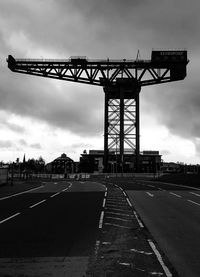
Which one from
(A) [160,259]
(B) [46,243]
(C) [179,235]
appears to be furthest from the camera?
(C) [179,235]

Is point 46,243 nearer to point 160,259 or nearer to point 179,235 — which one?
point 160,259

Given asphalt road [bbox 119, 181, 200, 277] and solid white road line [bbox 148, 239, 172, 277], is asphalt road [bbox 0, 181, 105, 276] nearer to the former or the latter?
solid white road line [bbox 148, 239, 172, 277]

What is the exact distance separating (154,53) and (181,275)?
93.5 meters

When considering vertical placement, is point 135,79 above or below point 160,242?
above

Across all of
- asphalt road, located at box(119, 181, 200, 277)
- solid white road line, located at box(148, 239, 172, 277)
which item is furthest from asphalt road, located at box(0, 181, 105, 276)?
asphalt road, located at box(119, 181, 200, 277)

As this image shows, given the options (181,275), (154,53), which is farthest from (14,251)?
(154,53)

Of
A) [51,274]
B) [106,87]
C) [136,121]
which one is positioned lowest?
[51,274]

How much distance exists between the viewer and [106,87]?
109 m

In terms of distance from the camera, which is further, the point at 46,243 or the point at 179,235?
the point at 179,235

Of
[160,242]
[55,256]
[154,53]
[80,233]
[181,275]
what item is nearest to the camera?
[181,275]

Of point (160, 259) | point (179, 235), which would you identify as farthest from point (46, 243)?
point (179, 235)

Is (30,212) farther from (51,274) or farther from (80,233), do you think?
(51,274)

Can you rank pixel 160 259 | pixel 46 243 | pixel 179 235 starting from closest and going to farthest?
pixel 160 259 → pixel 46 243 → pixel 179 235

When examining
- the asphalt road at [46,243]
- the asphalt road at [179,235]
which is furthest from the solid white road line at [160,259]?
the asphalt road at [46,243]
